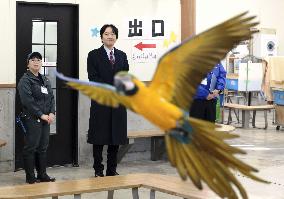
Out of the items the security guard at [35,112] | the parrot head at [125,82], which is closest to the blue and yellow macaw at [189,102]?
the parrot head at [125,82]

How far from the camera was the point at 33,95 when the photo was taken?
5664mm

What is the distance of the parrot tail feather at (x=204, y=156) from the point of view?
1.10 meters

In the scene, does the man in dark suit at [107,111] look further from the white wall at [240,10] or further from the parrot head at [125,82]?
the white wall at [240,10]

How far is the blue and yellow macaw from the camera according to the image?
1.08m

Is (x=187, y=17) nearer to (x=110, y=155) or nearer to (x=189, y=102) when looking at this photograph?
(x=110, y=155)

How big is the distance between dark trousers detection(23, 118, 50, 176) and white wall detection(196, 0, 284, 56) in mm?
7631

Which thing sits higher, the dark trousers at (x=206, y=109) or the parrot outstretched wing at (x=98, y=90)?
the parrot outstretched wing at (x=98, y=90)

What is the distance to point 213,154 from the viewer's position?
3.60 ft

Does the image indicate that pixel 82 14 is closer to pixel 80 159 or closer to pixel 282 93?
pixel 80 159

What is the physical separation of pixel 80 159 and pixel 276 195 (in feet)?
12.9

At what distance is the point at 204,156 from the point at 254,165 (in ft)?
19.2

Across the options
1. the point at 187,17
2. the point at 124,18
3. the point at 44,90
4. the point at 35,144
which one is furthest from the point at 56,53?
the point at 187,17

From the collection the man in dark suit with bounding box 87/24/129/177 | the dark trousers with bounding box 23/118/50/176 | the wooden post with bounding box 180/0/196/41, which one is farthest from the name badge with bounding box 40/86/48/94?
the wooden post with bounding box 180/0/196/41

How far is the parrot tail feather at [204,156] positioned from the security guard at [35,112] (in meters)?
4.58
